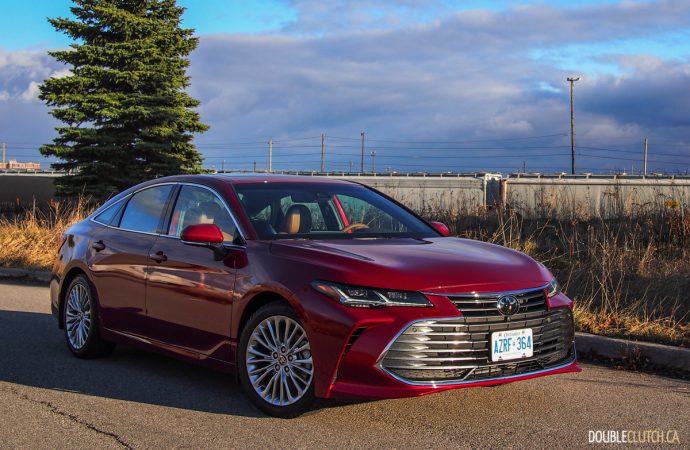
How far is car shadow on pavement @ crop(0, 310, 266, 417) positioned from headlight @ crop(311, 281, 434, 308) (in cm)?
108

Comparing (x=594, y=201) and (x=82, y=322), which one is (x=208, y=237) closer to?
(x=82, y=322)

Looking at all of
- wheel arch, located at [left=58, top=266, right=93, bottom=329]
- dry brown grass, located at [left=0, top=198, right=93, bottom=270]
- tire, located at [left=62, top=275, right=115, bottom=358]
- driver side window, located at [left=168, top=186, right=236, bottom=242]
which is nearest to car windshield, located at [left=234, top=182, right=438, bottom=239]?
driver side window, located at [left=168, top=186, right=236, bottom=242]

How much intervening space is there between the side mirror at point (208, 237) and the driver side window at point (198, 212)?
0.14m

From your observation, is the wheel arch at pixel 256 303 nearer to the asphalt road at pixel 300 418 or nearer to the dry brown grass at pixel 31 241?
the asphalt road at pixel 300 418

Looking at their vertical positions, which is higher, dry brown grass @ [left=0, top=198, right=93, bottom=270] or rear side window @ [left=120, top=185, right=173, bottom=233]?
rear side window @ [left=120, top=185, right=173, bottom=233]

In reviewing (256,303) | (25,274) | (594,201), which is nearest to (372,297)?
(256,303)

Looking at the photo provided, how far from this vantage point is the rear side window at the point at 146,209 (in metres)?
6.37

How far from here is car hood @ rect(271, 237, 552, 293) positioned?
4551 millimetres

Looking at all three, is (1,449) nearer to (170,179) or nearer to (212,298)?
(212,298)

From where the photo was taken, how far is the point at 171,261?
5820mm

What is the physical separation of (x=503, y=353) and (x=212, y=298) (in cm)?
204

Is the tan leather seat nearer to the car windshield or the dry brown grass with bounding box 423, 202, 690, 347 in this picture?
the car windshield

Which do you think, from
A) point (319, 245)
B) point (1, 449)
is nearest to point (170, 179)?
point (319, 245)
